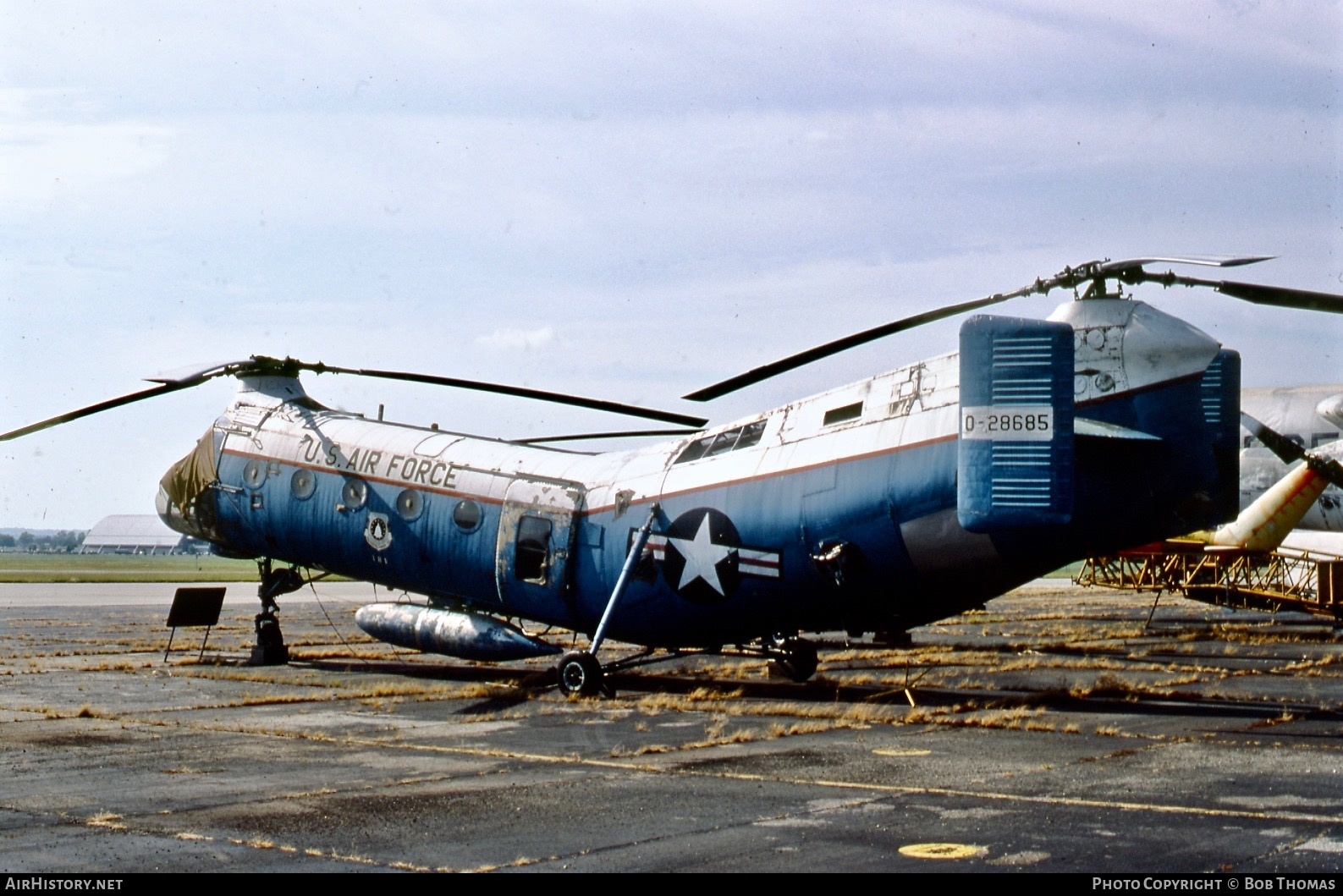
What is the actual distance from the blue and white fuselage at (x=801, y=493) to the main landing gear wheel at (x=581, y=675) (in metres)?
0.80

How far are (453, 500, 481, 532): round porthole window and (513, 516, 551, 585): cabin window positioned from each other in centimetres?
85

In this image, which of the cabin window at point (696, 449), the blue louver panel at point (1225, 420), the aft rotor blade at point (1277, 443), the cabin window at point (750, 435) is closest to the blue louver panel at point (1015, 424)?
A: the blue louver panel at point (1225, 420)

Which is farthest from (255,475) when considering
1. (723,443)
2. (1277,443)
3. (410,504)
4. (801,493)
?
(1277,443)

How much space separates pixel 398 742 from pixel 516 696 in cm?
443

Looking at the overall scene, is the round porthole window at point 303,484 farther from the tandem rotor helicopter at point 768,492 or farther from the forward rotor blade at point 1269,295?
the forward rotor blade at point 1269,295

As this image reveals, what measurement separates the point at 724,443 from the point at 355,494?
22.3 ft

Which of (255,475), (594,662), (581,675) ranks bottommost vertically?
(581,675)

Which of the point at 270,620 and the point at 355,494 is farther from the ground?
the point at 355,494

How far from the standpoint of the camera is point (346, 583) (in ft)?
265

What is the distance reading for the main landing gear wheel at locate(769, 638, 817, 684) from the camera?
20766mm

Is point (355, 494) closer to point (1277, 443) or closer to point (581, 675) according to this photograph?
point (581, 675)

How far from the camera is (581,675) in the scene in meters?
19.0

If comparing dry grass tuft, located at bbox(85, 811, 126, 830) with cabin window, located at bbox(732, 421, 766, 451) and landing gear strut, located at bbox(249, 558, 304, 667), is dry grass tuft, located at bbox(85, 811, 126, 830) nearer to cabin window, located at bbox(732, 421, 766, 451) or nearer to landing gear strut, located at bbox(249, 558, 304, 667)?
cabin window, located at bbox(732, 421, 766, 451)

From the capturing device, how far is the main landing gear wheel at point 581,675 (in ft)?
62.1
